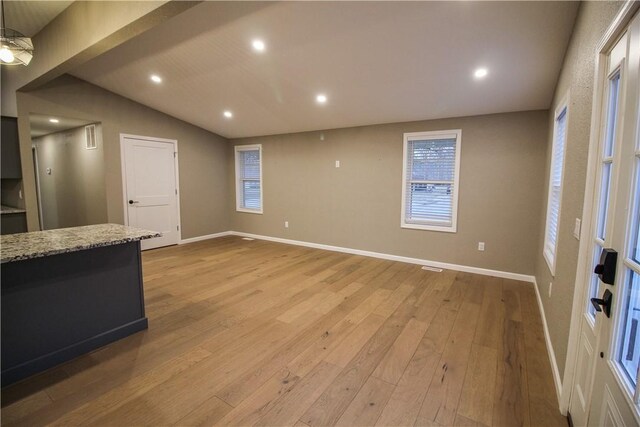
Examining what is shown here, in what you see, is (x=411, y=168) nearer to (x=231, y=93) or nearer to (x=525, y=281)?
(x=525, y=281)

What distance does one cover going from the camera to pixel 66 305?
214cm

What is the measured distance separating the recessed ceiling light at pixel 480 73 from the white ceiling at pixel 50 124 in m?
5.69

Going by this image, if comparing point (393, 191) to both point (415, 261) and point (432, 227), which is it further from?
point (415, 261)

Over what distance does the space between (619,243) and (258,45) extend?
10.4ft

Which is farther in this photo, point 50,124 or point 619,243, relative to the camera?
point 50,124

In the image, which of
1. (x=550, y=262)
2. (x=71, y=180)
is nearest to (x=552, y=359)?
(x=550, y=262)

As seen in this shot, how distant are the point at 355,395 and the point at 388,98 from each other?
3.36 meters

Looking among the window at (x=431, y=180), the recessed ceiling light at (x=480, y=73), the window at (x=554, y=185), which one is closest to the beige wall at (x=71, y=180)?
the window at (x=431, y=180)

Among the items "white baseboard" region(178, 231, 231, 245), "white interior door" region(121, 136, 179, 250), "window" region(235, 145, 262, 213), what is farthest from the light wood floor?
"window" region(235, 145, 262, 213)

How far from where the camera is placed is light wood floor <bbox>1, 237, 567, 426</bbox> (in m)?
1.68

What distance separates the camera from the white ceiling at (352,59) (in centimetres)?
234

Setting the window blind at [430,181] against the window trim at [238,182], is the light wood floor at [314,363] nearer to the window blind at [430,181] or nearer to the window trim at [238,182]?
the window blind at [430,181]

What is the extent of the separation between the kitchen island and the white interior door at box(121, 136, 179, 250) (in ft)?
9.53

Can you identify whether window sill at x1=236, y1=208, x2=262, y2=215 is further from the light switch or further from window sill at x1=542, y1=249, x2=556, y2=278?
the light switch
